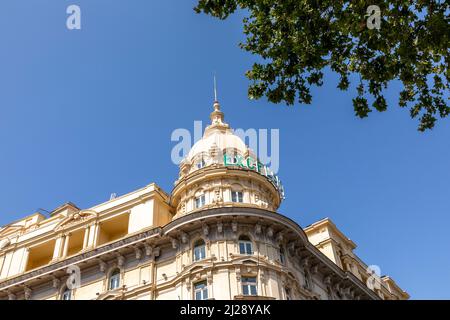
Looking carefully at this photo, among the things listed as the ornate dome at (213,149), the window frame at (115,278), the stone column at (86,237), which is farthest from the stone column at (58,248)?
the ornate dome at (213,149)

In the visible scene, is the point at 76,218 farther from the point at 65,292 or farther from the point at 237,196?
the point at 237,196

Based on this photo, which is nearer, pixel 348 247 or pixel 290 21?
pixel 290 21

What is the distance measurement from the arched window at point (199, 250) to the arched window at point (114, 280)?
577cm

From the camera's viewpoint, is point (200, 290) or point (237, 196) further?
point (237, 196)

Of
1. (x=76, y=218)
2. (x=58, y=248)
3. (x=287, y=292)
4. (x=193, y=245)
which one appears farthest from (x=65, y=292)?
(x=287, y=292)

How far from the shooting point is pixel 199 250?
95.9 feet

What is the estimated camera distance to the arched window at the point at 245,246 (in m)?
28.8

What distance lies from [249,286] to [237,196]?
6.89 metres
